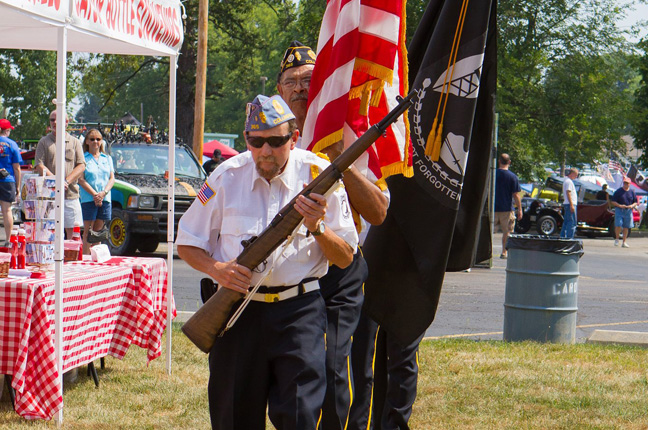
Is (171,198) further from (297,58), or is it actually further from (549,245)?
(549,245)

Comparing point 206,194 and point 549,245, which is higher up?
point 206,194

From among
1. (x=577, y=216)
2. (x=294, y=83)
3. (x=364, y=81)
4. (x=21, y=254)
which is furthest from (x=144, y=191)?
(x=577, y=216)

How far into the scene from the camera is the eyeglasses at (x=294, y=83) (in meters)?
5.05

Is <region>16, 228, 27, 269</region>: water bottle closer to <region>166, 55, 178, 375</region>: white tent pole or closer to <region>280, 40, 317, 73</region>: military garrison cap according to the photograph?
<region>166, 55, 178, 375</region>: white tent pole

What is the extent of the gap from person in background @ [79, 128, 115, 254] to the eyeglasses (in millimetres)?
8372

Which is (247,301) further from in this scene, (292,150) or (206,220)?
(292,150)

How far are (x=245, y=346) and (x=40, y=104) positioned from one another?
6647cm

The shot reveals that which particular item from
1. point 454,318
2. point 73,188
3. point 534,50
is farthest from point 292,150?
point 534,50

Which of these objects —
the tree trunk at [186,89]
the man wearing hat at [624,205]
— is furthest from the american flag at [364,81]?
the tree trunk at [186,89]

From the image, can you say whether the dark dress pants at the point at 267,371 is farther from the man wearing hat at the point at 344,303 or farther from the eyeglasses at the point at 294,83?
the eyeglasses at the point at 294,83

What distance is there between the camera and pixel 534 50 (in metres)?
34.1

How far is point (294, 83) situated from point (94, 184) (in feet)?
28.6

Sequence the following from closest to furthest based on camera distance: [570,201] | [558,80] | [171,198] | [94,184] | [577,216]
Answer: [171,198] → [94,184] → [570,201] → [577,216] → [558,80]

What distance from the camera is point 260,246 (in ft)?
12.3
